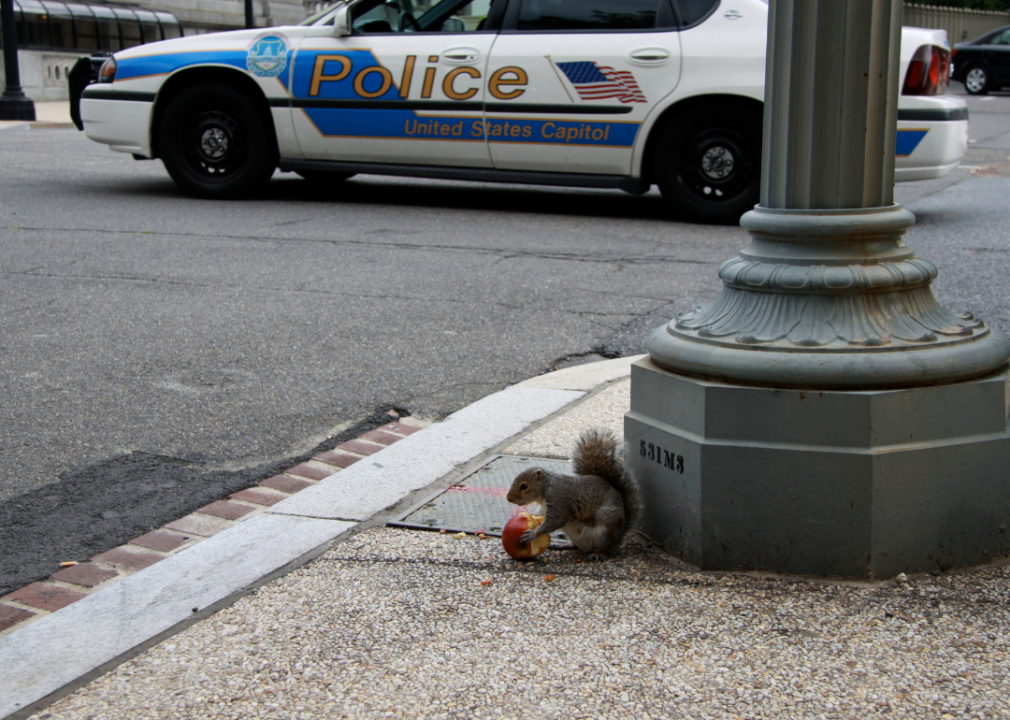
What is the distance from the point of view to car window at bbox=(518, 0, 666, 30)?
8.10 m

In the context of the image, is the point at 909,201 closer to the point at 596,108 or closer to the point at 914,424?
the point at 596,108

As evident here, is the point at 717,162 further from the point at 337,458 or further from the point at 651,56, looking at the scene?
the point at 337,458

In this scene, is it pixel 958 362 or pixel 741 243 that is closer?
pixel 958 362

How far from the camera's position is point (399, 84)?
A: 8.46 meters

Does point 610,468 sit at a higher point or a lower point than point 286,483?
higher

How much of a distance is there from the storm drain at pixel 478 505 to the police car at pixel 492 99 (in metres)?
5.00

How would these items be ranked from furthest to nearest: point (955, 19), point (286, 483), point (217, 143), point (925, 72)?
1. point (955, 19)
2. point (217, 143)
3. point (925, 72)
4. point (286, 483)

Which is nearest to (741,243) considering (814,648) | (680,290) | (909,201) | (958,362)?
(680,290)

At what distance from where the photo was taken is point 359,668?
88.3 inches

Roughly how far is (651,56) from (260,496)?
5.61 m

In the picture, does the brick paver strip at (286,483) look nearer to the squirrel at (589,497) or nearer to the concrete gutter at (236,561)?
the concrete gutter at (236,561)

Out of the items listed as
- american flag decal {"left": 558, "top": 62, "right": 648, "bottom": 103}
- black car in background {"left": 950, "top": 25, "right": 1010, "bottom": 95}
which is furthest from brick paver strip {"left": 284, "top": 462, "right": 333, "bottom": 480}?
black car in background {"left": 950, "top": 25, "right": 1010, "bottom": 95}

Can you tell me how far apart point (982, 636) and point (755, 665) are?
534 mm

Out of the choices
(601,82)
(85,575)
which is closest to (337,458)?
(85,575)
